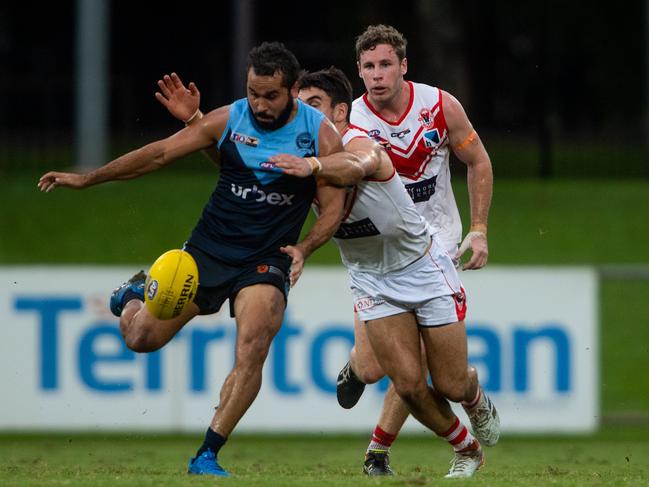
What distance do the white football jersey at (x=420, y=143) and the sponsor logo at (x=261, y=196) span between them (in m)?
0.91

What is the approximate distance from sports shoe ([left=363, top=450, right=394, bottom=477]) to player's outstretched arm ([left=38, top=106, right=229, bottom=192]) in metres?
2.37

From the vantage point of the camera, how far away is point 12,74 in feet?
98.0

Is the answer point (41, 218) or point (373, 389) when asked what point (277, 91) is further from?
point (41, 218)

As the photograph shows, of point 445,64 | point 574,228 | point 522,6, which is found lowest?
point 574,228

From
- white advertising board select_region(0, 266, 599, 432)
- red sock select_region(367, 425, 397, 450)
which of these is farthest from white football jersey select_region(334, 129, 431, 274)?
white advertising board select_region(0, 266, 599, 432)

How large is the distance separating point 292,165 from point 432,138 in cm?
162

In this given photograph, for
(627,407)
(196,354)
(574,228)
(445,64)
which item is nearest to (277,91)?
(196,354)

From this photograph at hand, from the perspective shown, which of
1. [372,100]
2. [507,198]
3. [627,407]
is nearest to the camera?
[372,100]

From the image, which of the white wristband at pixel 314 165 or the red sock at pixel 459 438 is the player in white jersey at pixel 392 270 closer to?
the red sock at pixel 459 438

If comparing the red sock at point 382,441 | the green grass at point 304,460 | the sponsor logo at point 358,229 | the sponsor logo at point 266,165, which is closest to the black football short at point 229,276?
the sponsor logo at point 358,229

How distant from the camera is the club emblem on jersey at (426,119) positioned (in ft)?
31.2

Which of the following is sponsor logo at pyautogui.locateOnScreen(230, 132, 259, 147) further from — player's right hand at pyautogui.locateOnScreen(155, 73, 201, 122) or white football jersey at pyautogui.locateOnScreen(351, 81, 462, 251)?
white football jersey at pyautogui.locateOnScreen(351, 81, 462, 251)

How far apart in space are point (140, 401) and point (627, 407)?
16.7 feet

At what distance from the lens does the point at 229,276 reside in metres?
8.85
